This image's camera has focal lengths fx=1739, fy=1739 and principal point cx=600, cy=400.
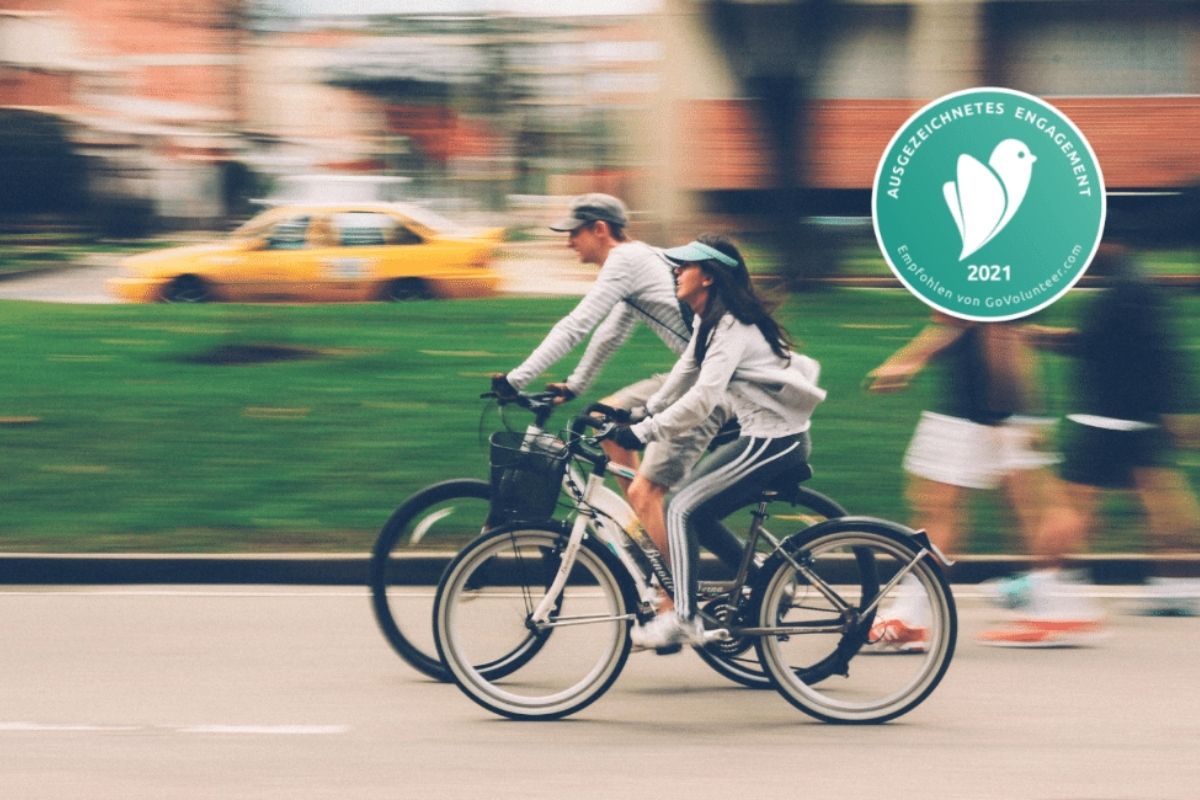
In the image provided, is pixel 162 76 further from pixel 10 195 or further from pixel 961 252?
pixel 961 252

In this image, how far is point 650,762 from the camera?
5.38 meters

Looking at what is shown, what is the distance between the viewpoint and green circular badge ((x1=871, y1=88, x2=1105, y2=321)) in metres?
8.42

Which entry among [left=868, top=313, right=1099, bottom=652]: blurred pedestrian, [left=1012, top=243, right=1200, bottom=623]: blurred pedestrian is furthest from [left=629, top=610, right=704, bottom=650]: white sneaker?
[left=1012, top=243, right=1200, bottom=623]: blurred pedestrian

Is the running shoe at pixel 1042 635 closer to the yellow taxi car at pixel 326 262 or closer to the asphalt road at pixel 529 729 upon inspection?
the asphalt road at pixel 529 729

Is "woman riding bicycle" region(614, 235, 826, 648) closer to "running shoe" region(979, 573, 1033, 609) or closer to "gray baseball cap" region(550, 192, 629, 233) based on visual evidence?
"gray baseball cap" region(550, 192, 629, 233)

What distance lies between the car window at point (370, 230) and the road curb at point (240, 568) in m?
8.75

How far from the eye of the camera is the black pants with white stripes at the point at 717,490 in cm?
589

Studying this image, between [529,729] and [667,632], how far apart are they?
56 centimetres

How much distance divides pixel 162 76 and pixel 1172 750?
16.5 m

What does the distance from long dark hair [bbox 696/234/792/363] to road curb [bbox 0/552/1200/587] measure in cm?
276

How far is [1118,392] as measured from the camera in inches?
285

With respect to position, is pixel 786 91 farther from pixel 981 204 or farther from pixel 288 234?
pixel 981 204

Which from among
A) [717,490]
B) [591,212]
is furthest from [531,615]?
[591,212]

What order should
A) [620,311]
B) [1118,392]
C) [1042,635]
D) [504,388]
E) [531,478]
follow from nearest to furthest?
[531,478]
[504,388]
[620,311]
[1042,635]
[1118,392]
